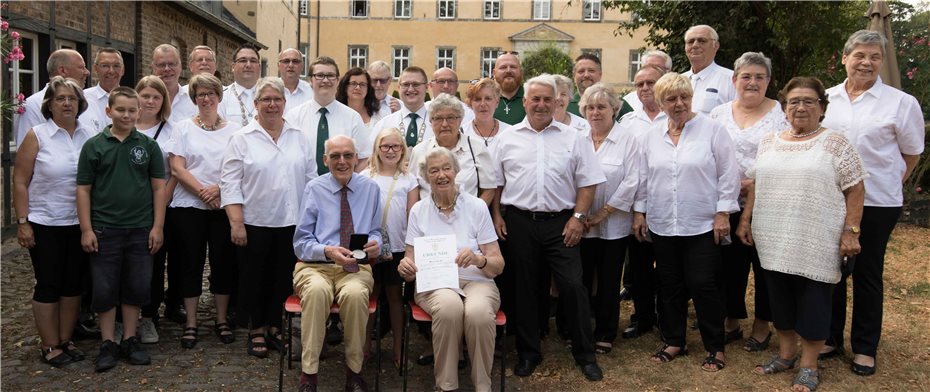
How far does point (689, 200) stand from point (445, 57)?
137ft

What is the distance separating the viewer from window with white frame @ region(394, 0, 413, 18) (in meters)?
47.1

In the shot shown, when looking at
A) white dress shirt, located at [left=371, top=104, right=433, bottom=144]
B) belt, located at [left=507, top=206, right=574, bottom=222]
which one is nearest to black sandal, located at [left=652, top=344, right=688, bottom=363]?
belt, located at [left=507, top=206, right=574, bottom=222]

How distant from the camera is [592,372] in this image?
17.1 ft

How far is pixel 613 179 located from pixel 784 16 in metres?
9.21

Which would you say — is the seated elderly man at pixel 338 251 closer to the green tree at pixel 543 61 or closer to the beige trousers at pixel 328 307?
the beige trousers at pixel 328 307

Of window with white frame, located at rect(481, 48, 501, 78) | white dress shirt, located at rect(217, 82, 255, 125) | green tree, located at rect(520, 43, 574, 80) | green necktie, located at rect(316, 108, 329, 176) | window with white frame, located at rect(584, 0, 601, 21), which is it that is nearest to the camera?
green necktie, located at rect(316, 108, 329, 176)

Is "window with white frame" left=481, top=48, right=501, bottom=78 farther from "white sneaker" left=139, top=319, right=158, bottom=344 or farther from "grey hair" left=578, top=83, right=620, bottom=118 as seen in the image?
"white sneaker" left=139, top=319, right=158, bottom=344

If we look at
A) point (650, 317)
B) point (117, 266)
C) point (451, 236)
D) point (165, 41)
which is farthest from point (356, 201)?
point (165, 41)

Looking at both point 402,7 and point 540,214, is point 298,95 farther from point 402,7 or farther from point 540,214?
point 402,7

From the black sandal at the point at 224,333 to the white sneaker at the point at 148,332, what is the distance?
447 millimetres

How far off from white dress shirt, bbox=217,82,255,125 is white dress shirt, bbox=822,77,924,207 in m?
4.70

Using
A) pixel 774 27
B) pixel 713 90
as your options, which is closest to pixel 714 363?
pixel 713 90

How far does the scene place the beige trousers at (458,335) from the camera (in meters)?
4.61

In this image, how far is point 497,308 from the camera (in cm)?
478
